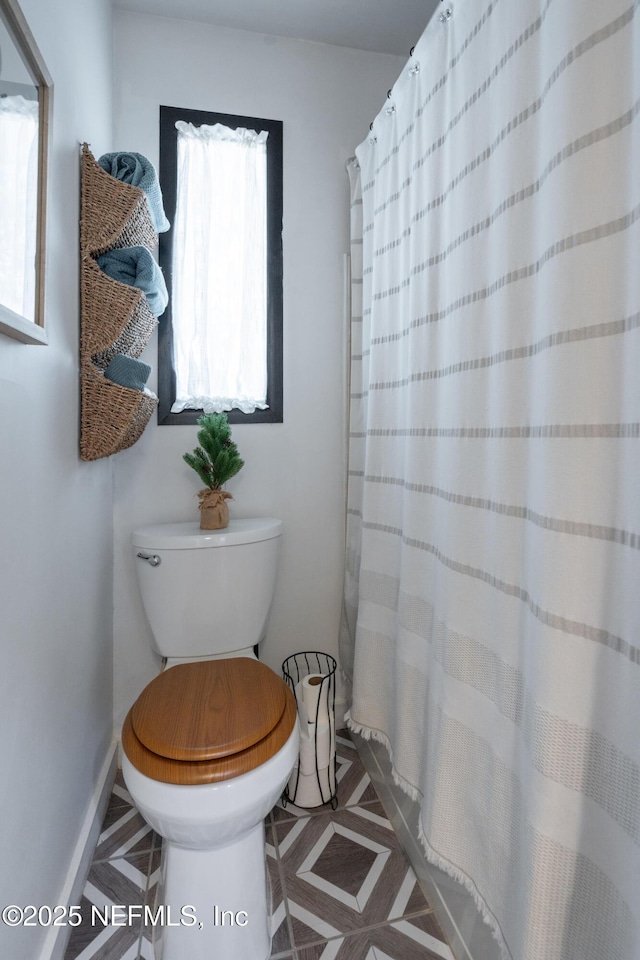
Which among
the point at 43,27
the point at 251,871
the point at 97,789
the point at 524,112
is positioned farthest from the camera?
the point at 97,789

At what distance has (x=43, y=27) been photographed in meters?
0.96

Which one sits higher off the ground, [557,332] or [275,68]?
[275,68]

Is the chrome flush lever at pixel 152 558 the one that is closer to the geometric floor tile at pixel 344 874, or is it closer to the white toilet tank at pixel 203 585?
the white toilet tank at pixel 203 585

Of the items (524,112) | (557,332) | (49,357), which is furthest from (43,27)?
(557,332)

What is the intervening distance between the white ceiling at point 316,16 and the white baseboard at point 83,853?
7.49 feet

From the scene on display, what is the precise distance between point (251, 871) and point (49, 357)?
3.72 feet

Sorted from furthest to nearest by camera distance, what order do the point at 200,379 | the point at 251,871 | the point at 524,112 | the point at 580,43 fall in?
1. the point at 200,379
2. the point at 251,871
3. the point at 524,112
4. the point at 580,43

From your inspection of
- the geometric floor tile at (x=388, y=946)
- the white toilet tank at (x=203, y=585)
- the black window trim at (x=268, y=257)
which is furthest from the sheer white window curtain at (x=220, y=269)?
the geometric floor tile at (x=388, y=946)

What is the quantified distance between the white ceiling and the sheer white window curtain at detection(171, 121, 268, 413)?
0.32m

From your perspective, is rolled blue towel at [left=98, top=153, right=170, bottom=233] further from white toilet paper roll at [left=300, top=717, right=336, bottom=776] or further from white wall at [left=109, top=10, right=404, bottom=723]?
white toilet paper roll at [left=300, top=717, right=336, bottom=776]

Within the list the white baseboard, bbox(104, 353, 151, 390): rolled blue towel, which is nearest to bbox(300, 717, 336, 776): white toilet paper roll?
the white baseboard

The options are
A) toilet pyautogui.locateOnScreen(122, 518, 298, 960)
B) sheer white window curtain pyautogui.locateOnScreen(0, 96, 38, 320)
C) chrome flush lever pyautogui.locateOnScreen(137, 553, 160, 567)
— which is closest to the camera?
sheer white window curtain pyautogui.locateOnScreen(0, 96, 38, 320)

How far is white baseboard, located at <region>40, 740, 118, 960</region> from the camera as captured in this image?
101 cm

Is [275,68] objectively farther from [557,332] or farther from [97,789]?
[97,789]
